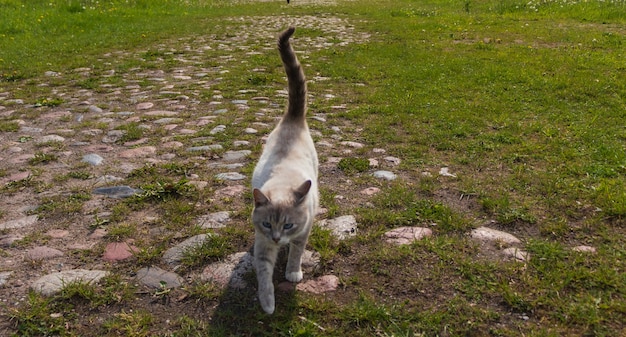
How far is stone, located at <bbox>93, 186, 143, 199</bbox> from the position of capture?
434 centimetres

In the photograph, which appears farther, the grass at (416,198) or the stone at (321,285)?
the stone at (321,285)

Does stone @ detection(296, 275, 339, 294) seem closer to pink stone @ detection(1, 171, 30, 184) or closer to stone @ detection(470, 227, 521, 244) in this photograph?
stone @ detection(470, 227, 521, 244)

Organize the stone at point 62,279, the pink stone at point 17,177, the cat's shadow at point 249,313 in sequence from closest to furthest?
the cat's shadow at point 249,313
the stone at point 62,279
the pink stone at point 17,177

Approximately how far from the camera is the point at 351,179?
4.85 meters

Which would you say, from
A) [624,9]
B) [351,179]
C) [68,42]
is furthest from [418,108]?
[624,9]

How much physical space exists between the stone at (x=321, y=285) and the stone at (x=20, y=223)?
2.44 m

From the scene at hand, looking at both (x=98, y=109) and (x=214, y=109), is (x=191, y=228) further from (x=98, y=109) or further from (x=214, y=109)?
(x=98, y=109)

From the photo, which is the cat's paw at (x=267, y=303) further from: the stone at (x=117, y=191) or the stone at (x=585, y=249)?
the stone at (x=585, y=249)

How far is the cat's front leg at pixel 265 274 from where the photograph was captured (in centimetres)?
289

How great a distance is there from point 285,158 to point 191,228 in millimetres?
1025

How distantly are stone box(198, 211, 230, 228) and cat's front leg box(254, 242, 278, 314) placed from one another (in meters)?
0.83

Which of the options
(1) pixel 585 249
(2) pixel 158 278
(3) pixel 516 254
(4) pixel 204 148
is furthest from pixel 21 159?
(1) pixel 585 249

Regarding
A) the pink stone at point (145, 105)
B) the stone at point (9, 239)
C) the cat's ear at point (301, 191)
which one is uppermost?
the cat's ear at point (301, 191)

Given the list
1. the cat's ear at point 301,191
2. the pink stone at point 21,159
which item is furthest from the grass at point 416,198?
the cat's ear at point 301,191
